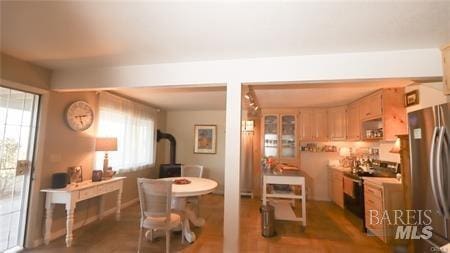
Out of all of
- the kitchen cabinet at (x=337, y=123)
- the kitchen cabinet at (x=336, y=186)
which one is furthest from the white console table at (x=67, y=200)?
the kitchen cabinet at (x=337, y=123)

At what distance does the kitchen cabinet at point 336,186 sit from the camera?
176 inches

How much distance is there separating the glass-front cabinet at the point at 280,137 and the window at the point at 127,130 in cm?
292

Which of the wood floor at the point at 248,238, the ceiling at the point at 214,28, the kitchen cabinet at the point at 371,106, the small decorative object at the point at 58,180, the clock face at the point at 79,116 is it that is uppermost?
the ceiling at the point at 214,28

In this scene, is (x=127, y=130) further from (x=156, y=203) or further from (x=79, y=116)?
(x=156, y=203)

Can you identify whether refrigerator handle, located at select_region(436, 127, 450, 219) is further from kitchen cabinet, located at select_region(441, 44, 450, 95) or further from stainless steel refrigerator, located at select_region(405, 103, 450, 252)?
kitchen cabinet, located at select_region(441, 44, 450, 95)

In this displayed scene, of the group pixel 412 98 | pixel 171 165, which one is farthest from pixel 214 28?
pixel 171 165

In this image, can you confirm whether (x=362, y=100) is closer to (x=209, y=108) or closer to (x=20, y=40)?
(x=209, y=108)

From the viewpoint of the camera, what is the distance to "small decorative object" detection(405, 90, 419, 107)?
315 cm

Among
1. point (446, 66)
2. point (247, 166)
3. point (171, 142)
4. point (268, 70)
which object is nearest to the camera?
point (446, 66)

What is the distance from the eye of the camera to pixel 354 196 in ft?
12.5

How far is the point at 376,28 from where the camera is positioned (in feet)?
5.80

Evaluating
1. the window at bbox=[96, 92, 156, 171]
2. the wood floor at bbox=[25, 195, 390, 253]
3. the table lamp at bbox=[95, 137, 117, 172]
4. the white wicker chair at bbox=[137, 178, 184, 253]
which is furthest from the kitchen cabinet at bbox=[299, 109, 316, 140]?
the table lamp at bbox=[95, 137, 117, 172]

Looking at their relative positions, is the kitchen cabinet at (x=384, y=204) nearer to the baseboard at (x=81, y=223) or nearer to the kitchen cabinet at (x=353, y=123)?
the kitchen cabinet at (x=353, y=123)

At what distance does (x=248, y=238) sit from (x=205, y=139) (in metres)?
3.42
